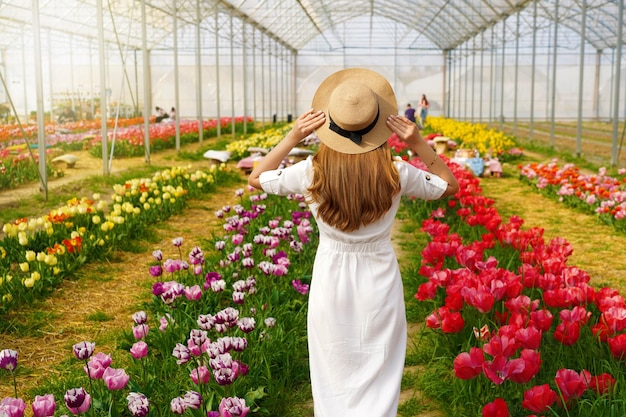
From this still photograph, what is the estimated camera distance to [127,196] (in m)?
7.29

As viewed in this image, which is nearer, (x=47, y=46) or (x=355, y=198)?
(x=355, y=198)

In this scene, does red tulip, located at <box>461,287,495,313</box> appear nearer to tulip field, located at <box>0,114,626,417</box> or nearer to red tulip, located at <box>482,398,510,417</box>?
tulip field, located at <box>0,114,626,417</box>

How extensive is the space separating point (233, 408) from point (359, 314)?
22.2 inches

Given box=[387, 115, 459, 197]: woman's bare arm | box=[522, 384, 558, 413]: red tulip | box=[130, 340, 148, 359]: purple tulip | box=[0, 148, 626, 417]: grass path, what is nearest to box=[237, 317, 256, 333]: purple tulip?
box=[130, 340, 148, 359]: purple tulip

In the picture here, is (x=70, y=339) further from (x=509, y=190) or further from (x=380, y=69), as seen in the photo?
(x=380, y=69)

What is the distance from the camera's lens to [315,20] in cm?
3095

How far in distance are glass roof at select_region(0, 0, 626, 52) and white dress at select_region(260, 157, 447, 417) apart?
267 inches

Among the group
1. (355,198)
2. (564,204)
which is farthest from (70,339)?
(564,204)

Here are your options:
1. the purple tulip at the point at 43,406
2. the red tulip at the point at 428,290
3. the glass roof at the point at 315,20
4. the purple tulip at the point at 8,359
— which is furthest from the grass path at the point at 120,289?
the glass roof at the point at 315,20

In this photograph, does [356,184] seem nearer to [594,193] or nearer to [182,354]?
[182,354]

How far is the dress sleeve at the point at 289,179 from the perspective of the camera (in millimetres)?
2438

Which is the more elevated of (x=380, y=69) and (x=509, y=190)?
(x=380, y=69)

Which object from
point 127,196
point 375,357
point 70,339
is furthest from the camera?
point 127,196

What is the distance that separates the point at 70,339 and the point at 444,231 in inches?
86.0
